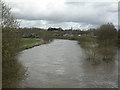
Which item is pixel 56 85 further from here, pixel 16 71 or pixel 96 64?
pixel 96 64

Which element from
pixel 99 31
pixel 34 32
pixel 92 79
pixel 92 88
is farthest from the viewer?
pixel 34 32

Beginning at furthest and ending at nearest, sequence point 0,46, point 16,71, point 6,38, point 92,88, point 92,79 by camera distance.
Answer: point 92,79, point 92,88, point 16,71, point 6,38, point 0,46

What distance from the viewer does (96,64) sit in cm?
1608

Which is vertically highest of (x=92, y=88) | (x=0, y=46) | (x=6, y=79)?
(x=0, y=46)

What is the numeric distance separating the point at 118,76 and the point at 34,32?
5536cm

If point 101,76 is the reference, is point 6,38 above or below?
above

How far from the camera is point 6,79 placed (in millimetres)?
7613

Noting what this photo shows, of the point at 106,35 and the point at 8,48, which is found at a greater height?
the point at 106,35

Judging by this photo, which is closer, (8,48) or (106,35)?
(8,48)

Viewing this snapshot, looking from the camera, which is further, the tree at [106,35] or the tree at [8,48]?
the tree at [106,35]

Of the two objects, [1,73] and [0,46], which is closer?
[0,46]

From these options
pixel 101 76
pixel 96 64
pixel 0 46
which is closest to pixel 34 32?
pixel 96 64

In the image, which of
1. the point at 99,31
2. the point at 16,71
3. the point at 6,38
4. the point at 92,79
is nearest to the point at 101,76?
the point at 92,79

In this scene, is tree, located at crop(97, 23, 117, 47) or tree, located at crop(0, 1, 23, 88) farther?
tree, located at crop(97, 23, 117, 47)
